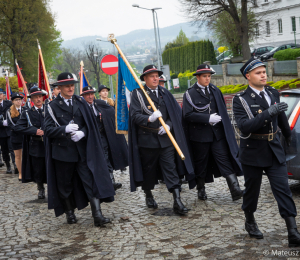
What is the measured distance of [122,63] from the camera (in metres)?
7.06

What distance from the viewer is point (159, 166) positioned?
6.51 meters

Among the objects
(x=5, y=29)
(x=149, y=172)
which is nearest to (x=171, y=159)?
(x=149, y=172)

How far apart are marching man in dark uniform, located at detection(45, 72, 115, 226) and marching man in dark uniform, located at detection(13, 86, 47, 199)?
2.02 m

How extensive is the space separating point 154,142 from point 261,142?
202 centimetres

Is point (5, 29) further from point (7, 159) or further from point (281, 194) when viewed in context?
point (281, 194)

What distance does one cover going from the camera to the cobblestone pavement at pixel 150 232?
457 centimetres

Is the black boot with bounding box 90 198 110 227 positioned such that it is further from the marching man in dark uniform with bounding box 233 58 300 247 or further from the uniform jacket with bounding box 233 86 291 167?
the uniform jacket with bounding box 233 86 291 167

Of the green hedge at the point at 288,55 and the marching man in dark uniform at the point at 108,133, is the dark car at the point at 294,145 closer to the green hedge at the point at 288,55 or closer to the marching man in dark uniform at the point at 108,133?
the marching man in dark uniform at the point at 108,133

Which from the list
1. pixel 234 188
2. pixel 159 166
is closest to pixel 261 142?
pixel 234 188

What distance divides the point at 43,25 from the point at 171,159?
149 feet

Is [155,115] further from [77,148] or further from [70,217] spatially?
[70,217]

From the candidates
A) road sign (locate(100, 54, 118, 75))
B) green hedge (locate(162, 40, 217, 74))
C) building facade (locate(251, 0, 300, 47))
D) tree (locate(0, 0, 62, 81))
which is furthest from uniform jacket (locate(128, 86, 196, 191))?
building facade (locate(251, 0, 300, 47))

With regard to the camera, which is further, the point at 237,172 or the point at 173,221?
the point at 237,172

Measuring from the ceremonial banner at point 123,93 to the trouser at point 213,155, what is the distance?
123 centimetres
